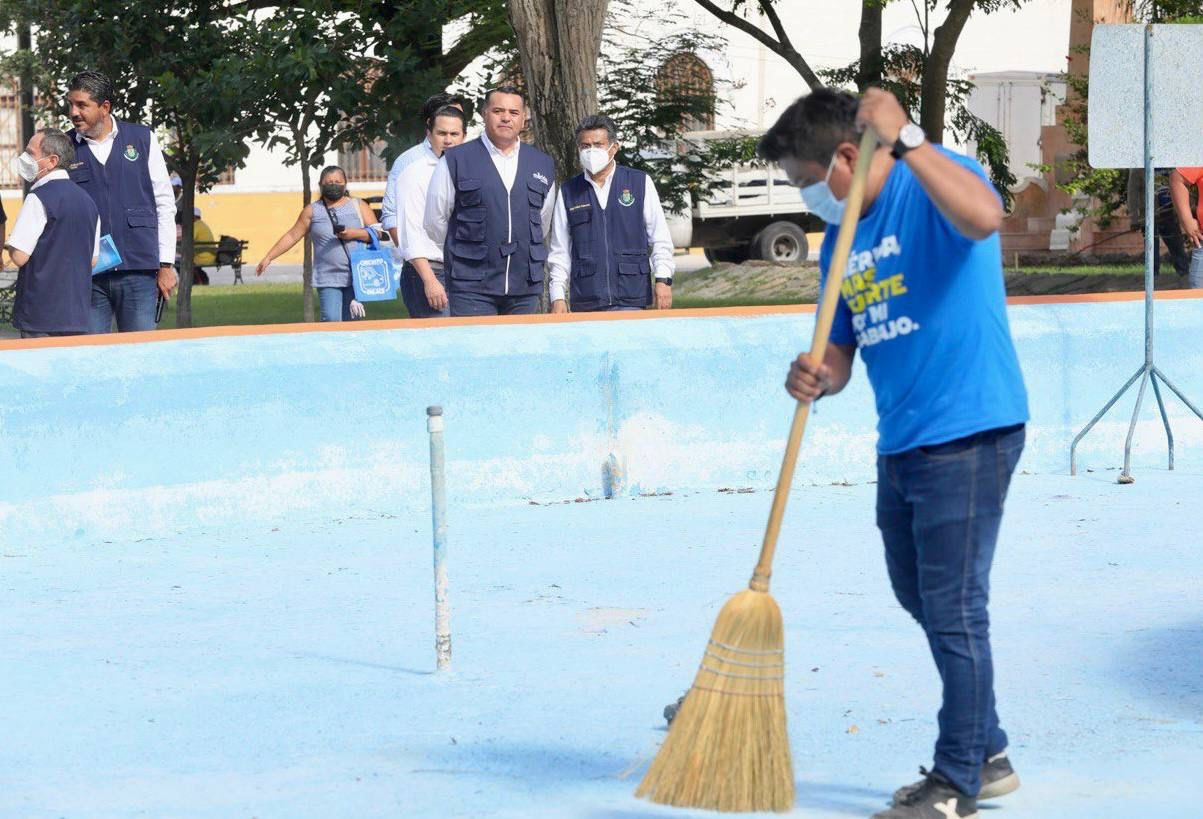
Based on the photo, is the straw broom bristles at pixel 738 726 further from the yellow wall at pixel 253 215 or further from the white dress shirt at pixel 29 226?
the yellow wall at pixel 253 215

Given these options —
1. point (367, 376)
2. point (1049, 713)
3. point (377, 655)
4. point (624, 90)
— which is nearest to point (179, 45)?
point (624, 90)

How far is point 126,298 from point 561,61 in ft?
12.6

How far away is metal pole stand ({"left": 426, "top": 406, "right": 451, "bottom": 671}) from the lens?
17.4 ft

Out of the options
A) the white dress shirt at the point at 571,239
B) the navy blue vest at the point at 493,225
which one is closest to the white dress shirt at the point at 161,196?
the navy blue vest at the point at 493,225

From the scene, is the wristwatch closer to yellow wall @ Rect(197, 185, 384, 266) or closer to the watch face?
the watch face

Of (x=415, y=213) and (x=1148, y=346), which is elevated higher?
(x=415, y=213)

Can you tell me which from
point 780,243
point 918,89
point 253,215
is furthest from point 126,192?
point 253,215

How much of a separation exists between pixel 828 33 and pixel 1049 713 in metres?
37.0

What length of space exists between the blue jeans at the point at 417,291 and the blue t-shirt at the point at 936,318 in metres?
5.36

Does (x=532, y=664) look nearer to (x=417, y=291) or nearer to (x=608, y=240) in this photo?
(x=608, y=240)

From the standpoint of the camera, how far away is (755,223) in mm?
30562

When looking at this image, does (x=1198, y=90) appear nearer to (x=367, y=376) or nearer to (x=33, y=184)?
(x=367, y=376)

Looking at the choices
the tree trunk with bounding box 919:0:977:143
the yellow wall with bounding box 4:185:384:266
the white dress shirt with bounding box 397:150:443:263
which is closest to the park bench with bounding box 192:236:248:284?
the yellow wall with bounding box 4:185:384:266

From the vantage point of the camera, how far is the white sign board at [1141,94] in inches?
363
